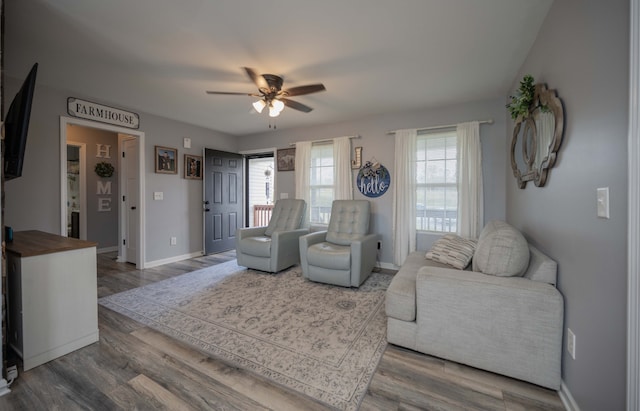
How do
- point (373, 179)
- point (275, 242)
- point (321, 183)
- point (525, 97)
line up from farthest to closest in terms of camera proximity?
point (321, 183) < point (373, 179) < point (275, 242) < point (525, 97)

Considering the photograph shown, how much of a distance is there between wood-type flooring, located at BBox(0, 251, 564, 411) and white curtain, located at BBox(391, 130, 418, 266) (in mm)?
1953

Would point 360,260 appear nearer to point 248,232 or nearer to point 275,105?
point 248,232

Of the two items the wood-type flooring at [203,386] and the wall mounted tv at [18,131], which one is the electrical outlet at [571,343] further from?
the wall mounted tv at [18,131]

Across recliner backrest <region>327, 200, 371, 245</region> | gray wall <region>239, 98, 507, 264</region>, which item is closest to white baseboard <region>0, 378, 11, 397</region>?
recliner backrest <region>327, 200, 371, 245</region>

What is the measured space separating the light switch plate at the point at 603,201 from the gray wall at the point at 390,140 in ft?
7.83

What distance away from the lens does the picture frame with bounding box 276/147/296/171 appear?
4.61 meters

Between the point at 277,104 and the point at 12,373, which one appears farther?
the point at 277,104

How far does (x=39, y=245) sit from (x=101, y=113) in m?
2.34

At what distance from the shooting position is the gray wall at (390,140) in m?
3.18

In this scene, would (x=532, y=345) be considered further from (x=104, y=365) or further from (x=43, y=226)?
(x=43, y=226)

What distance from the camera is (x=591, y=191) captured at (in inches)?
44.8

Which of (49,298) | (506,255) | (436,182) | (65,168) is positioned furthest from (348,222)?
(65,168)

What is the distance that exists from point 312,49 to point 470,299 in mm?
2275

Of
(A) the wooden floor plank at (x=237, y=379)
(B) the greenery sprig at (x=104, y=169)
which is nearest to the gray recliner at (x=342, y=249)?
(A) the wooden floor plank at (x=237, y=379)
